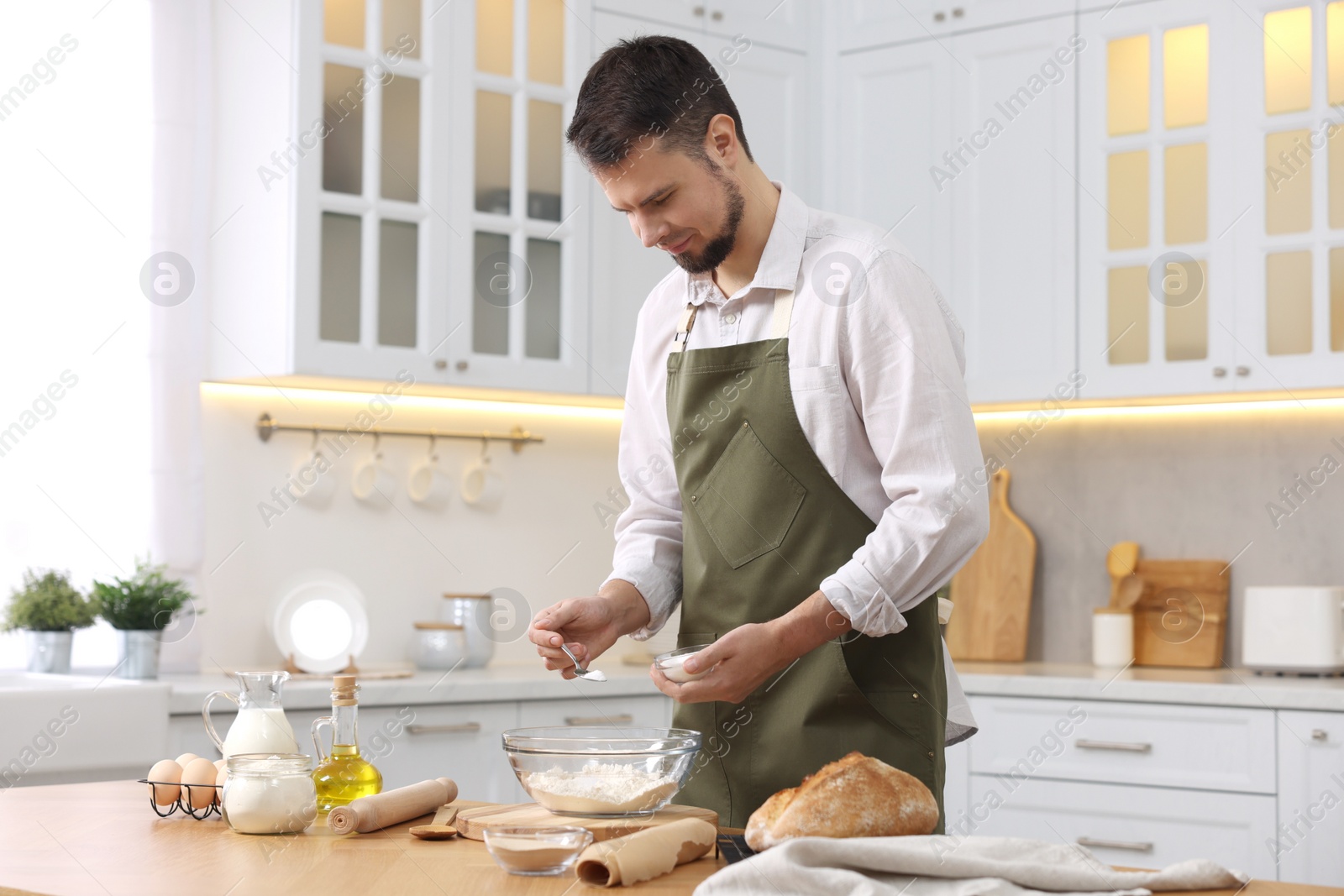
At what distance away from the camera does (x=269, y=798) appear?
133 cm

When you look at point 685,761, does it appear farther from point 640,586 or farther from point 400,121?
point 400,121

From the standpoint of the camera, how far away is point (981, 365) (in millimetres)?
3613

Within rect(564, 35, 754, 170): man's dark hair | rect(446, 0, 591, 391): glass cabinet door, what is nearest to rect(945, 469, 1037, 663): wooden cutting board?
rect(446, 0, 591, 391): glass cabinet door

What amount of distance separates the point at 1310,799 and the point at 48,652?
102 inches

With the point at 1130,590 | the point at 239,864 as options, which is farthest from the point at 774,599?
the point at 1130,590

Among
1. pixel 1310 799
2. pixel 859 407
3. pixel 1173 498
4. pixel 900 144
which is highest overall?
pixel 900 144

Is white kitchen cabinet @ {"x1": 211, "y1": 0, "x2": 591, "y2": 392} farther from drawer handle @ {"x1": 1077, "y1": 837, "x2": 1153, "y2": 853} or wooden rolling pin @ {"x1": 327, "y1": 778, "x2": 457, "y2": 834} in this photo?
wooden rolling pin @ {"x1": 327, "y1": 778, "x2": 457, "y2": 834}

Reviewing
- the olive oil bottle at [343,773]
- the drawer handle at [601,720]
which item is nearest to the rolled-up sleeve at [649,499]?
the olive oil bottle at [343,773]

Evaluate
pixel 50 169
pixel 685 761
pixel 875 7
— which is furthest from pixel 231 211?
pixel 685 761

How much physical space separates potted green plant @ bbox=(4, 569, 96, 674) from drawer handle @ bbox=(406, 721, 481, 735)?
2.34ft

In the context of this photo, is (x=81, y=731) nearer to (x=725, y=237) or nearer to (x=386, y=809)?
(x=386, y=809)

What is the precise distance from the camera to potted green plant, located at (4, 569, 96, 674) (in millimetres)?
2922

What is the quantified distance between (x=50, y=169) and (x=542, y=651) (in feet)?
7.08

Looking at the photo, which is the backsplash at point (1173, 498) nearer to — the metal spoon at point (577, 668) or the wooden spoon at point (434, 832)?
the metal spoon at point (577, 668)
